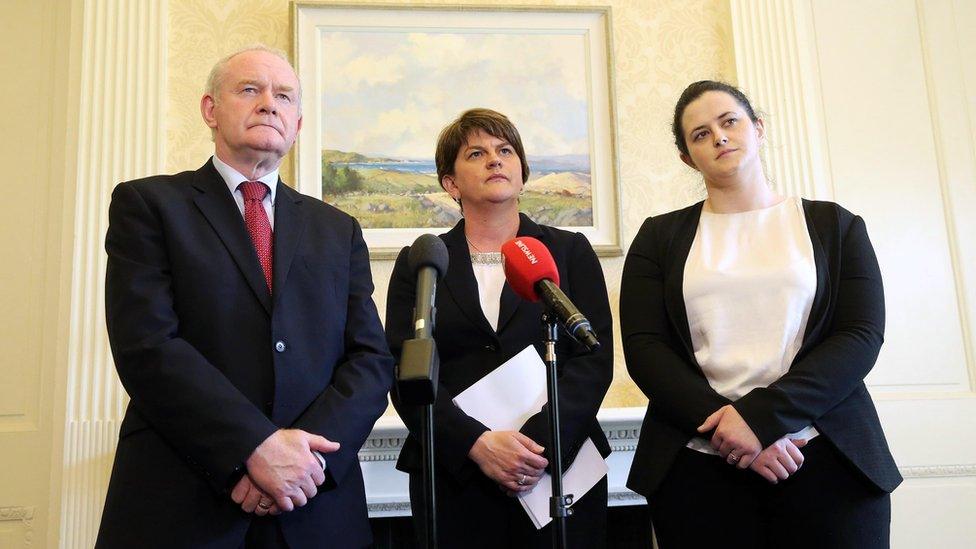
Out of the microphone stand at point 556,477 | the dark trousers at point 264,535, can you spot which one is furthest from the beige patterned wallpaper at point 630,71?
the microphone stand at point 556,477

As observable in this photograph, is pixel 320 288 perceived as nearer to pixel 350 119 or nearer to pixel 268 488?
pixel 268 488

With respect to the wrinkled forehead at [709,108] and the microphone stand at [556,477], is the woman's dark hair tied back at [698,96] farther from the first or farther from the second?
the microphone stand at [556,477]

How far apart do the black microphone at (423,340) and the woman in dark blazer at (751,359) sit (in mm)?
739

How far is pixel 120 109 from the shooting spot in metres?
3.22

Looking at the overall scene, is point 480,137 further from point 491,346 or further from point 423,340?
point 423,340

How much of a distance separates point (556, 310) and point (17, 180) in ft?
9.41

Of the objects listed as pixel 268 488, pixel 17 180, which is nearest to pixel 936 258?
pixel 268 488

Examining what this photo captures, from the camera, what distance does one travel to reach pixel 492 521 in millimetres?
1871

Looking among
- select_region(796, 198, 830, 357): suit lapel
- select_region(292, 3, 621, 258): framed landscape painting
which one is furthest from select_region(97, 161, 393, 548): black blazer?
select_region(292, 3, 621, 258): framed landscape painting

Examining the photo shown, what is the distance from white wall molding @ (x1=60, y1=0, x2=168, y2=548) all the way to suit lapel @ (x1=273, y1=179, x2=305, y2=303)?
62.9 inches

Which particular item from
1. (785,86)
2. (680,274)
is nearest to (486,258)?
(680,274)

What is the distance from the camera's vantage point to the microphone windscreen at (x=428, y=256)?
1.28m

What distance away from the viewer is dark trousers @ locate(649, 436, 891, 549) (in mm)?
1619

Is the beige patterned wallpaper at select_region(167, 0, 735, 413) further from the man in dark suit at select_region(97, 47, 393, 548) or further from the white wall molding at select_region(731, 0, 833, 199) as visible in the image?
the man in dark suit at select_region(97, 47, 393, 548)
